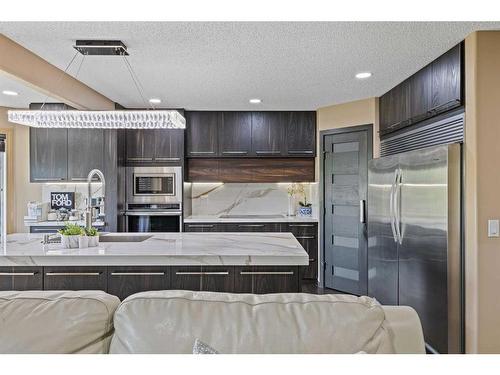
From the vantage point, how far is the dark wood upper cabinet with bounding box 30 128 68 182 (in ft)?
15.4

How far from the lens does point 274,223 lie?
4812 mm

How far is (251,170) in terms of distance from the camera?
5141 millimetres

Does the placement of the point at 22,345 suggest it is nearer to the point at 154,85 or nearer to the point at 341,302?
the point at 341,302

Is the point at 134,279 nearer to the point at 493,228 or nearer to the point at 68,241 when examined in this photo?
the point at 68,241

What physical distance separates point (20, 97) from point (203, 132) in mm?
2234

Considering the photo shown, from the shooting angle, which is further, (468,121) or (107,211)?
(107,211)

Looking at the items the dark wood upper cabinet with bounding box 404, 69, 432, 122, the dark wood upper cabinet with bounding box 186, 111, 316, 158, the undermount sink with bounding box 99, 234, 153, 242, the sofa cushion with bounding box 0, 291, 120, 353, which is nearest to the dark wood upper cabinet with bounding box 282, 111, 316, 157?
the dark wood upper cabinet with bounding box 186, 111, 316, 158

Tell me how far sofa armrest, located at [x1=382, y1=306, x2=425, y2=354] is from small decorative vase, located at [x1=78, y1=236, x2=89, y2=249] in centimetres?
215

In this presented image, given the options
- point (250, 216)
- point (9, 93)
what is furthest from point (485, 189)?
point (9, 93)

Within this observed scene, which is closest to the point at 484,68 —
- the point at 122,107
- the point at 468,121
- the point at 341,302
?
the point at 468,121

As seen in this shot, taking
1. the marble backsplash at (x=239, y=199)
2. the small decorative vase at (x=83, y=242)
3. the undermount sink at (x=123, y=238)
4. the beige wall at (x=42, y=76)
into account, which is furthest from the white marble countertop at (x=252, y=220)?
the small decorative vase at (x=83, y=242)
